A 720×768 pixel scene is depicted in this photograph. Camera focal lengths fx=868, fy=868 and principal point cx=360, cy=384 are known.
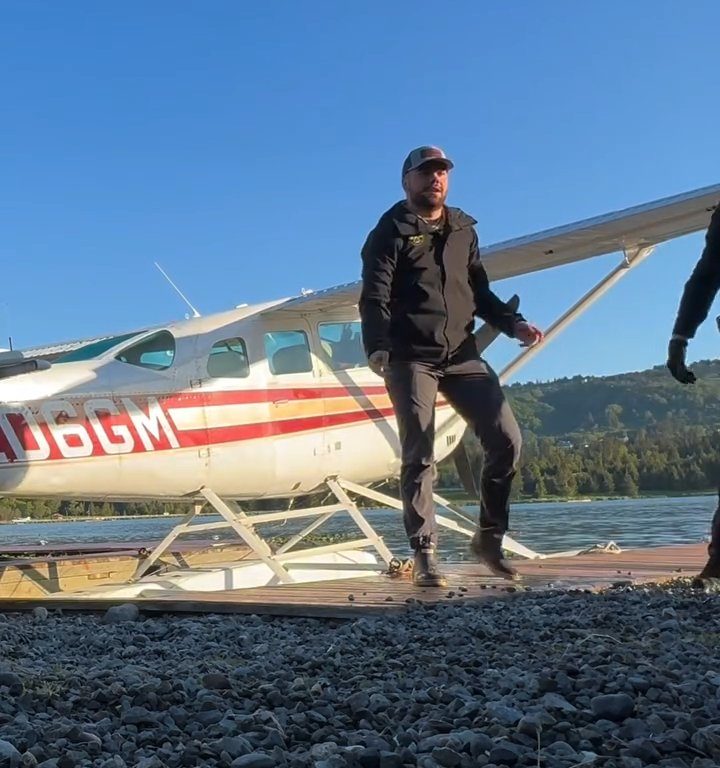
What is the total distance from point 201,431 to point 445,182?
2.97m

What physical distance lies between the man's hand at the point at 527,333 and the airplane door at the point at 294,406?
2.63m

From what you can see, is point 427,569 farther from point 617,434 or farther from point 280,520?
point 617,434

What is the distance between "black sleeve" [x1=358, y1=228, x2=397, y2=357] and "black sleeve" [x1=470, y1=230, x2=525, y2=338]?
0.61 metres

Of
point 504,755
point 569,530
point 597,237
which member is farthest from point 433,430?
point 569,530

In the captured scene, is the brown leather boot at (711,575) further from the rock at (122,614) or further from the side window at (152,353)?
the side window at (152,353)

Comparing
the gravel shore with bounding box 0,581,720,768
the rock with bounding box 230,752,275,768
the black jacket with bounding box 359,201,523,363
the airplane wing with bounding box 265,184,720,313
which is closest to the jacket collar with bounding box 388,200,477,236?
the black jacket with bounding box 359,201,523,363

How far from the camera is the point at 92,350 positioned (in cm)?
Answer: 675

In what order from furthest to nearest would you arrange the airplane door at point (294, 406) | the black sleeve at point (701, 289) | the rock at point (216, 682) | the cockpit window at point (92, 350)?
1. the airplane door at point (294, 406)
2. the cockpit window at point (92, 350)
3. the black sleeve at point (701, 289)
4. the rock at point (216, 682)

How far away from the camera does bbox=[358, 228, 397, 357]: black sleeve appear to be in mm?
4566

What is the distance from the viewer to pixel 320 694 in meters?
2.30

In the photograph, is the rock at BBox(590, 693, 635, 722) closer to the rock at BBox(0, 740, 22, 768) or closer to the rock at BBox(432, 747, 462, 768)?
the rock at BBox(432, 747, 462, 768)

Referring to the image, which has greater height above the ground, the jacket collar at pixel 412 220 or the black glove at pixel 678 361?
the jacket collar at pixel 412 220

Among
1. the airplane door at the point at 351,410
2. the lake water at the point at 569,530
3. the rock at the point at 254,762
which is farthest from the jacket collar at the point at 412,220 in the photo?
the lake water at the point at 569,530

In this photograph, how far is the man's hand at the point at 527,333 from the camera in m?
4.96
